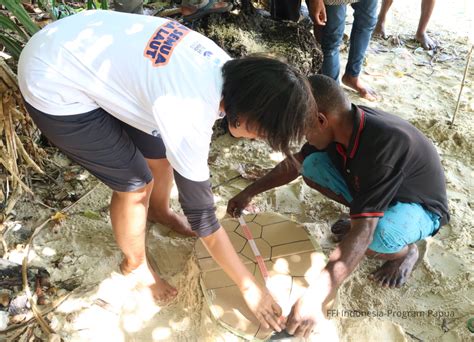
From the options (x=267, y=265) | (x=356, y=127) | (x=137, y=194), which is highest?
(x=356, y=127)

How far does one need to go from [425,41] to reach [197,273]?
12.1ft

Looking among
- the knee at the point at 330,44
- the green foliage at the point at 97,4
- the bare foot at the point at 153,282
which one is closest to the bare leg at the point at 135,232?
the bare foot at the point at 153,282

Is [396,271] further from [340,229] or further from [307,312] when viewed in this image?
[307,312]

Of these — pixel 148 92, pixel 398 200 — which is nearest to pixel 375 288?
pixel 398 200

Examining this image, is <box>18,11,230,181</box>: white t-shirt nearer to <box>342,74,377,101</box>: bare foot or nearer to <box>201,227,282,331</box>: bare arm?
<box>201,227,282,331</box>: bare arm

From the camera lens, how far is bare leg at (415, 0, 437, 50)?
167 inches

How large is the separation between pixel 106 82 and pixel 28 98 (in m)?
0.29

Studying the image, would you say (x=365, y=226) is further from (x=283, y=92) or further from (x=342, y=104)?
(x=283, y=92)

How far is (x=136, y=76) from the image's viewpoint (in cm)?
132

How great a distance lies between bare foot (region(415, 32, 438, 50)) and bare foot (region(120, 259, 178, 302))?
12.3 ft

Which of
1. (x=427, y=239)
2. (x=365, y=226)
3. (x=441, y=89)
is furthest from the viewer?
(x=441, y=89)

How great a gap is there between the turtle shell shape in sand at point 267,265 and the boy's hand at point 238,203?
43 mm

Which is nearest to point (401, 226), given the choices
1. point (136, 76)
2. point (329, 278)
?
point (329, 278)

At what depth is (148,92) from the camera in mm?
1305
